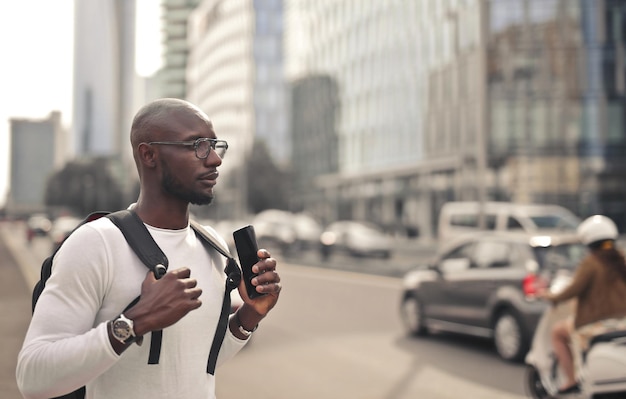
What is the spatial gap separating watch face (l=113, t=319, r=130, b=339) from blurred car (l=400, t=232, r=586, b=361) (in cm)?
Answer: 830

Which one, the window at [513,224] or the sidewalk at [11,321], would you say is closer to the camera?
the sidewalk at [11,321]

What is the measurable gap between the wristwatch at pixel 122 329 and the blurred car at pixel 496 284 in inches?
327

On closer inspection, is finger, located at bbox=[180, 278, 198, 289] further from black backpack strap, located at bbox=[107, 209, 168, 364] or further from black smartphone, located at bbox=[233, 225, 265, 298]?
black smartphone, located at bbox=[233, 225, 265, 298]

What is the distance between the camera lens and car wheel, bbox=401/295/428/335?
12570 mm

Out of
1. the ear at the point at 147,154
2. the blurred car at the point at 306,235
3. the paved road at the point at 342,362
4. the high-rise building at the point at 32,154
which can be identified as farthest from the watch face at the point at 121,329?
the high-rise building at the point at 32,154

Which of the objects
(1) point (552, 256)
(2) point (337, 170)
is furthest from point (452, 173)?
(1) point (552, 256)

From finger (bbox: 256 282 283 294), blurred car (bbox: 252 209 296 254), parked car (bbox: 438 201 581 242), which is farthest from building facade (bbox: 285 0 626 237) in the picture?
finger (bbox: 256 282 283 294)

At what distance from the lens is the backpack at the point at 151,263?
2.21 m

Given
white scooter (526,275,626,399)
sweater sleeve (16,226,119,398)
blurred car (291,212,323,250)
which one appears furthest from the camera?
blurred car (291,212,323,250)

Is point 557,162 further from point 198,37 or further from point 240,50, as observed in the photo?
point 198,37

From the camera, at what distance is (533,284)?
10.2m

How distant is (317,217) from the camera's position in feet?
259

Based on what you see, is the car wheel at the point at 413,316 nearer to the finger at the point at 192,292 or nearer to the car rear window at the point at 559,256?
the car rear window at the point at 559,256

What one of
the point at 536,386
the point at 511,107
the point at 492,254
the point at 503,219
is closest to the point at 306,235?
the point at 511,107
